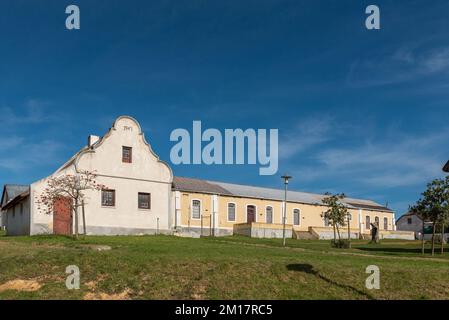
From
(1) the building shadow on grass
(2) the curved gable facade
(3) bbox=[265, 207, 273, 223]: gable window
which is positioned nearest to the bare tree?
(2) the curved gable facade

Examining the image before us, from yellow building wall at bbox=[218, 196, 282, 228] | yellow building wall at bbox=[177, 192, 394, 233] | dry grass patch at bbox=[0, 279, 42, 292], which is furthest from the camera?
yellow building wall at bbox=[218, 196, 282, 228]

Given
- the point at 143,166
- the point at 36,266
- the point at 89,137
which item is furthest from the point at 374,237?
the point at 36,266

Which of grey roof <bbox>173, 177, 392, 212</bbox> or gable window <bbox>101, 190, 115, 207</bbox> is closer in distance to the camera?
gable window <bbox>101, 190, 115, 207</bbox>

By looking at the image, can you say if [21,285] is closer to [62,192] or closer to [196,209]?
[62,192]

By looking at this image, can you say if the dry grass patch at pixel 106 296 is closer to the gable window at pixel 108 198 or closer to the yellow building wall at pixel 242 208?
the gable window at pixel 108 198

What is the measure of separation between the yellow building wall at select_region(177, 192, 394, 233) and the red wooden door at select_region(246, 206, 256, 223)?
0.36 meters

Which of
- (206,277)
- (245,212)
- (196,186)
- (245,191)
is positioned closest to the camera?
(206,277)

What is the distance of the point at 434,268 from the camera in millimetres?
18766

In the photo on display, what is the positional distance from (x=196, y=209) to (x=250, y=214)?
7.77 m

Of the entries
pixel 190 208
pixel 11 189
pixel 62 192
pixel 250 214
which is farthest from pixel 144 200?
pixel 11 189

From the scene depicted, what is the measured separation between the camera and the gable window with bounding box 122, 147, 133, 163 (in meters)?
38.8

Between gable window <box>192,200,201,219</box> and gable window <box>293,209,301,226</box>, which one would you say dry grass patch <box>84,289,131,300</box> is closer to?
gable window <box>192,200,201,219</box>

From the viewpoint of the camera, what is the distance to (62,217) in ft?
116
